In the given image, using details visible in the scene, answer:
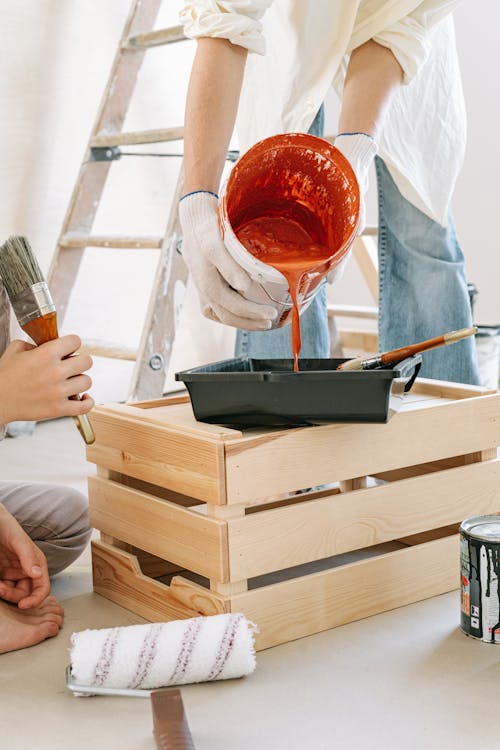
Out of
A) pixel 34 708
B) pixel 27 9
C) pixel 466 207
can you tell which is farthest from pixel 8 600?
pixel 466 207

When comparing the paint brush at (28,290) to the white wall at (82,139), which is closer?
the paint brush at (28,290)

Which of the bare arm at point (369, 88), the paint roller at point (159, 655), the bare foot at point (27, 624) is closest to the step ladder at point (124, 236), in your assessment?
the bare arm at point (369, 88)

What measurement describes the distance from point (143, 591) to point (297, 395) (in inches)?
14.0

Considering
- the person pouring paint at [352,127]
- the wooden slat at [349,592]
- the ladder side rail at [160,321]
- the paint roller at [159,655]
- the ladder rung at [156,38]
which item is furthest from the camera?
the ladder rung at [156,38]

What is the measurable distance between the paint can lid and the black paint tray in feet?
0.55

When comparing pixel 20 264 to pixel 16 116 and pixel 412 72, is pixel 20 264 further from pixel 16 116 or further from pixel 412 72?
pixel 16 116

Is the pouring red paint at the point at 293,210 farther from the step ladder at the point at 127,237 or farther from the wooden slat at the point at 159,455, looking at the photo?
the step ladder at the point at 127,237

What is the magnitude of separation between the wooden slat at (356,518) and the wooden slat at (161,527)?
0.07ft

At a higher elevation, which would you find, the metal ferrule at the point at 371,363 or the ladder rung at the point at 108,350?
the metal ferrule at the point at 371,363

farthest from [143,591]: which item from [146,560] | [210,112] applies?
[210,112]

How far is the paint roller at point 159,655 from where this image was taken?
3.11ft

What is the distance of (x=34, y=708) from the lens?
935mm

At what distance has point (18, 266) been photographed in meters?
1.04

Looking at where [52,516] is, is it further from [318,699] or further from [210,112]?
[210,112]
